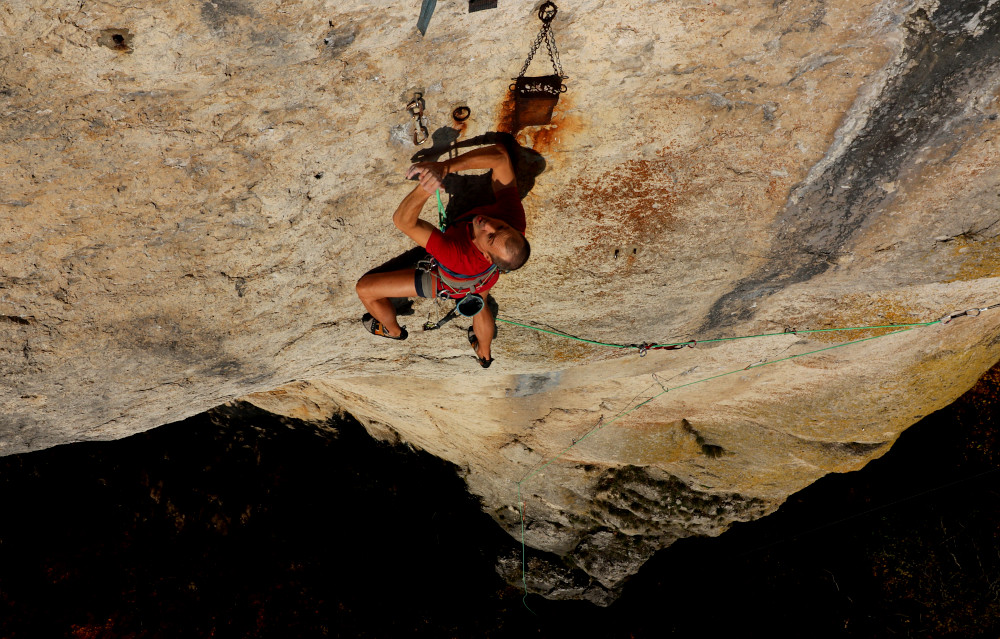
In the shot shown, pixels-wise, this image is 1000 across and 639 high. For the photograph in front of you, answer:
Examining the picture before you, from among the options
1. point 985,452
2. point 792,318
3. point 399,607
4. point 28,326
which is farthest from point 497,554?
point 985,452

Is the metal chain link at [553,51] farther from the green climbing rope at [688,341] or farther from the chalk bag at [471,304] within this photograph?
the green climbing rope at [688,341]

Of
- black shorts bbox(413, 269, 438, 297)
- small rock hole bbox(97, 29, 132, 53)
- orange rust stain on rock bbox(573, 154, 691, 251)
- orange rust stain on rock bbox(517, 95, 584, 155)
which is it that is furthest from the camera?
black shorts bbox(413, 269, 438, 297)

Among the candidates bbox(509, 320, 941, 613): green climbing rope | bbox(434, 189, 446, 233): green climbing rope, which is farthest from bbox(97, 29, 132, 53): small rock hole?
bbox(509, 320, 941, 613): green climbing rope

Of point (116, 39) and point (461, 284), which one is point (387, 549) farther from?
point (116, 39)

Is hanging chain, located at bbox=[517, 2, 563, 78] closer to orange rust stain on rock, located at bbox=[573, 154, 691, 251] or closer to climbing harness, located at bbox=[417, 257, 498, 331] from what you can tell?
orange rust stain on rock, located at bbox=[573, 154, 691, 251]

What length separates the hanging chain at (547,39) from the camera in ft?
7.63

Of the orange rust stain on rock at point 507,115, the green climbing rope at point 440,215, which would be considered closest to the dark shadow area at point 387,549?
the green climbing rope at point 440,215

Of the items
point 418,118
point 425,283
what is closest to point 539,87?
point 418,118

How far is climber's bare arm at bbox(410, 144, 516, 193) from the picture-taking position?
266cm

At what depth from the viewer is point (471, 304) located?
3.23 meters

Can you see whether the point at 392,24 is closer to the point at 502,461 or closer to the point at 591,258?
the point at 591,258

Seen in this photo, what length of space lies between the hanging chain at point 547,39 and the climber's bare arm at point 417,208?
0.66 m

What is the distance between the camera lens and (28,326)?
9.40 feet

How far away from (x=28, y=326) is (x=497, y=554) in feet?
19.5
